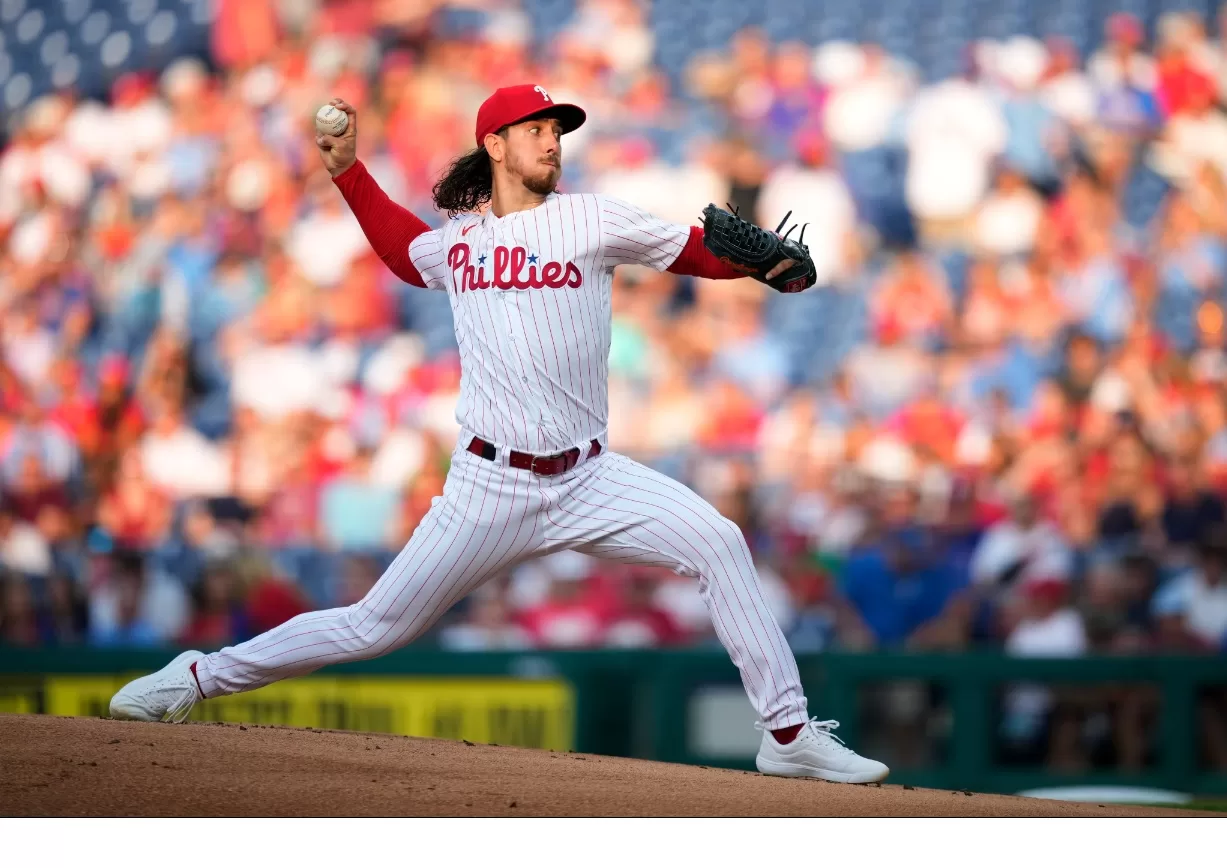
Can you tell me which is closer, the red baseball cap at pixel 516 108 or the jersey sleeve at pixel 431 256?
the red baseball cap at pixel 516 108

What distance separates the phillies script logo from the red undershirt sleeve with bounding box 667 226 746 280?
0.26m

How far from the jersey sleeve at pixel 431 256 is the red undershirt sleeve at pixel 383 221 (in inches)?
1.5

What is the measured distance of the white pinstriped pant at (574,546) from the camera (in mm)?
3768

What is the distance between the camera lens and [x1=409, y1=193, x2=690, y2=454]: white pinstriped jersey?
378cm

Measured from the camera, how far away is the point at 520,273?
Result: 3.78 meters

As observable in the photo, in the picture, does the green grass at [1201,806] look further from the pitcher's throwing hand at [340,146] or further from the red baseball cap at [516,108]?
the pitcher's throwing hand at [340,146]

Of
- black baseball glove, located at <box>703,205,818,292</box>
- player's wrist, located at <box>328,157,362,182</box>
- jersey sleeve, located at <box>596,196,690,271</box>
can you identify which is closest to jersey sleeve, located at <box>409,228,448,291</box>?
player's wrist, located at <box>328,157,362,182</box>

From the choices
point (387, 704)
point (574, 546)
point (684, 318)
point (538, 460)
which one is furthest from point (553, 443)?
point (684, 318)

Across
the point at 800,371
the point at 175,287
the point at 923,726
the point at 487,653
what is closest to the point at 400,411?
the point at 175,287

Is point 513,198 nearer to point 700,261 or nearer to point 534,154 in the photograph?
point 534,154

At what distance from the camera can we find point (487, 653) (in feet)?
21.0

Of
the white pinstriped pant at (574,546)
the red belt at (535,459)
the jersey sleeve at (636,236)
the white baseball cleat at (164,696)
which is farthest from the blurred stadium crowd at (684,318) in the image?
the jersey sleeve at (636,236)

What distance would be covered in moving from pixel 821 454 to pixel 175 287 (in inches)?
160

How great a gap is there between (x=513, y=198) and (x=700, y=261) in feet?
1.64
